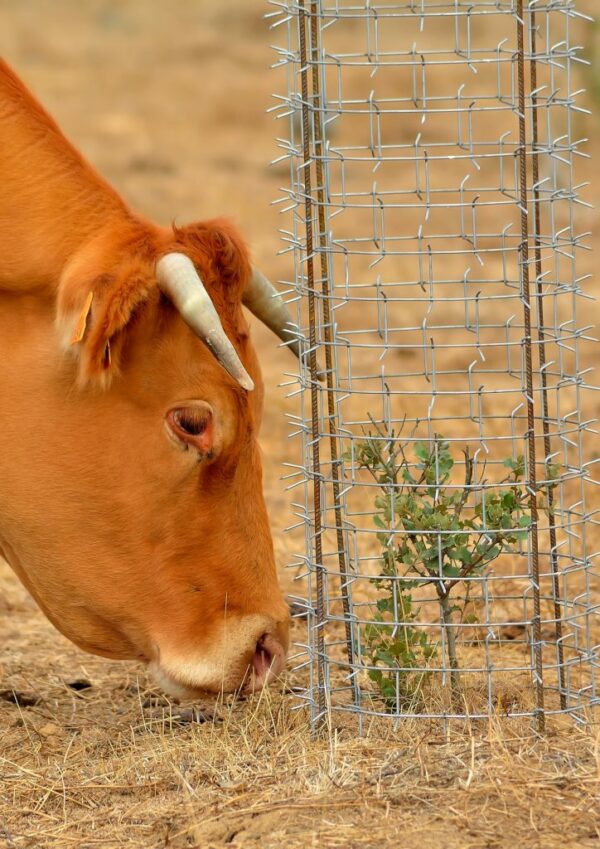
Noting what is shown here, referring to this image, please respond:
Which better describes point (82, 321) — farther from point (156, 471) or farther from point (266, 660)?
point (266, 660)

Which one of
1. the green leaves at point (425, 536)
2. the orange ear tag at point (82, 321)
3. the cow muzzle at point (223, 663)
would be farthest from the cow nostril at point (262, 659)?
the orange ear tag at point (82, 321)

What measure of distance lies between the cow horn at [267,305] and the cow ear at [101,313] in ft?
1.75

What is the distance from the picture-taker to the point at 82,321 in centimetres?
396

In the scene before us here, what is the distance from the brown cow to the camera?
4.19 m

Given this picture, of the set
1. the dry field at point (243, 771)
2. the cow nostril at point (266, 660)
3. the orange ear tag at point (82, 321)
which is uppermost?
the orange ear tag at point (82, 321)

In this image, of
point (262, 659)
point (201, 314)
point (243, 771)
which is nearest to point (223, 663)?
point (262, 659)

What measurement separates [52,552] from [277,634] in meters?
0.75

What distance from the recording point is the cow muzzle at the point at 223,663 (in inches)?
166

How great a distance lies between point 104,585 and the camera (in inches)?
169

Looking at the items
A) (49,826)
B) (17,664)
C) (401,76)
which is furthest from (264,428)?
(401,76)

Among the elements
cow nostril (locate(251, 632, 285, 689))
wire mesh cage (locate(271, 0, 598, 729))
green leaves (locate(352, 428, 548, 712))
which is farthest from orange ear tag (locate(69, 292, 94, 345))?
cow nostril (locate(251, 632, 285, 689))

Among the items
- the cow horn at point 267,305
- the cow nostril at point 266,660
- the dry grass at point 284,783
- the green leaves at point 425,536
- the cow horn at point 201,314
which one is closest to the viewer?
the dry grass at point 284,783

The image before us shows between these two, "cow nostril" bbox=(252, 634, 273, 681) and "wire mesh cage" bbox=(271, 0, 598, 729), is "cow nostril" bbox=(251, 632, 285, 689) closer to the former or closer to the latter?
"cow nostril" bbox=(252, 634, 273, 681)

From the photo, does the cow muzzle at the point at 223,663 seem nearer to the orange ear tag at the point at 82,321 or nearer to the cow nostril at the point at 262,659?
the cow nostril at the point at 262,659
